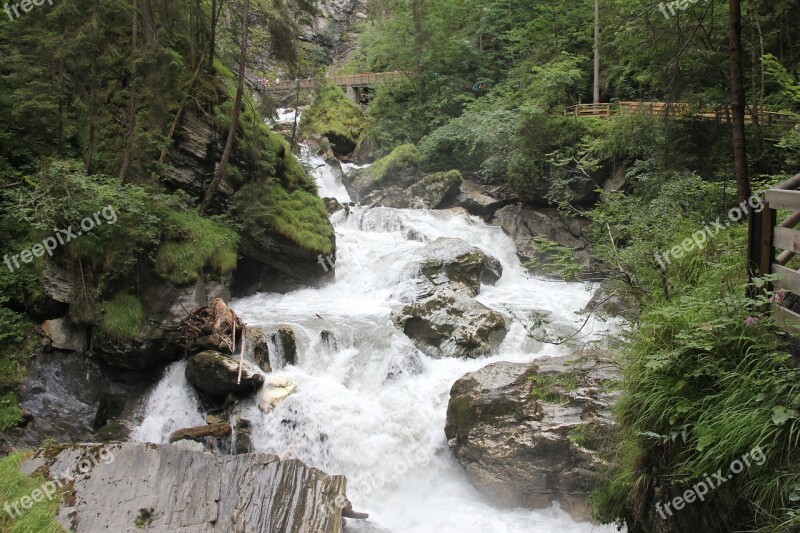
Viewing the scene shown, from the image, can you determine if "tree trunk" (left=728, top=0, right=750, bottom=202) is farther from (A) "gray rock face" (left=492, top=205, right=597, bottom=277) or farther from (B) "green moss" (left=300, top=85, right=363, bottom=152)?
(B) "green moss" (left=300, top=85, right=363, bottom=152)

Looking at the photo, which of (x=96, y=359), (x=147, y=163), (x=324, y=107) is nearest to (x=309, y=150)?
(x=324, y=107)

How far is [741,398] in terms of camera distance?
3084 mm

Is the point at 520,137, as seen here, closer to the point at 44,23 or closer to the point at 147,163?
the point at 147,163

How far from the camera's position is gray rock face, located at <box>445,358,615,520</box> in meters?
6.12

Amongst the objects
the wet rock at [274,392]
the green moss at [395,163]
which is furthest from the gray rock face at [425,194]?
the wet rock at [274,392]

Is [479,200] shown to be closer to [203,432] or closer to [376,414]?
[376,414]

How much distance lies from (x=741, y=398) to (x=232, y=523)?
15.9 feet

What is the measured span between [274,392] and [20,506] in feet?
11.5

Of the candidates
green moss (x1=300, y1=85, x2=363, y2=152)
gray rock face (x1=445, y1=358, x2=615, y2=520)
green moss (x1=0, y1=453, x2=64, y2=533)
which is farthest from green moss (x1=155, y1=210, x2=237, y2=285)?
green moss (x1=300, y1=85, x2=363, y2=152)

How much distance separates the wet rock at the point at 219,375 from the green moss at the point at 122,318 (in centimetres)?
120

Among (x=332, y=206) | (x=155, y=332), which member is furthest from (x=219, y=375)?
(x=332, y=206)

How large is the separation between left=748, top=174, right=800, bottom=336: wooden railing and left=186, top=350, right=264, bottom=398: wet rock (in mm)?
7076

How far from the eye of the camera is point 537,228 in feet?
57.8

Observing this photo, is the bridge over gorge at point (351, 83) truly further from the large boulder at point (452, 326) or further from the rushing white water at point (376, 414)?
the large boulder at point (452, 326)
